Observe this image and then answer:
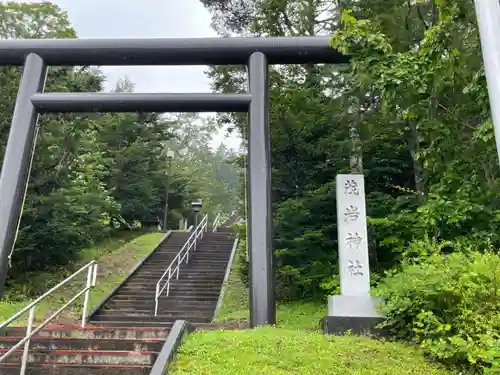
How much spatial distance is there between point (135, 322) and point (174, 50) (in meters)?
4.94

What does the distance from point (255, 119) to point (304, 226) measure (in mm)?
3854

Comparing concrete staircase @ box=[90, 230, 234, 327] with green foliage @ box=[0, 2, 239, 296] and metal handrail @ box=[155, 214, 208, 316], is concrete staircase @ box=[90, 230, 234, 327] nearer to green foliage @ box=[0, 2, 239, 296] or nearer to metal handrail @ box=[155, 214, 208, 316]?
metal handrail @ box=[155, 214, 208, 316]

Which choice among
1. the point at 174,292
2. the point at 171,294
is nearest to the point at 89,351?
the point at 171,294

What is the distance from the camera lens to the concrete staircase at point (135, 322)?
5273mm

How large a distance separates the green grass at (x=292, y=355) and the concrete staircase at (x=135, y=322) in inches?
23.7

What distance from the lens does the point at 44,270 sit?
1243cm

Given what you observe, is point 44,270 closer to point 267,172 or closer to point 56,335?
point 56,335

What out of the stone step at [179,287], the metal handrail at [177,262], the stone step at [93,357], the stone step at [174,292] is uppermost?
the metal handrail at [177,262]

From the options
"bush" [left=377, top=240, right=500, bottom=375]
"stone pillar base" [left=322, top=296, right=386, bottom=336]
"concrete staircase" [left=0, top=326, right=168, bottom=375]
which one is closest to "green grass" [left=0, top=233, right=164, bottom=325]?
"concrete staircase" [left=0, top=326, right=168, bottom=375]

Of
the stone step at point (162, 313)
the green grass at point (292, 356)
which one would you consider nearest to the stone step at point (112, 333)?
the green grass at point (292, 356)

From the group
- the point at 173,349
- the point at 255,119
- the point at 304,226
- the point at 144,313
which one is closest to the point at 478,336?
the point at 173,349

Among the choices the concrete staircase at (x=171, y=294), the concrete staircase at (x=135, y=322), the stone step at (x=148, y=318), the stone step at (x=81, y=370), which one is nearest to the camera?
the stone step at (x=81, y=370)

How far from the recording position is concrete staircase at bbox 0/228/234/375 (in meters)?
5.27

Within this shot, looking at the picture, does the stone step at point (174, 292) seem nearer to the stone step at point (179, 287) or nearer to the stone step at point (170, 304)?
the stone step at point (179, 287)
